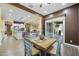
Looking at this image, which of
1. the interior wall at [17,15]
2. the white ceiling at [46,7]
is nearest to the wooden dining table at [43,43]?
the interior wall at [17,15]

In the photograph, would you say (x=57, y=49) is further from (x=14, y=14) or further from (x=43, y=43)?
(x=14, y=14)

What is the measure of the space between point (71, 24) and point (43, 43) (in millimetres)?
767

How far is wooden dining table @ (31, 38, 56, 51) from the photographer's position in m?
2.90

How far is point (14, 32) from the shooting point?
295 centimetres

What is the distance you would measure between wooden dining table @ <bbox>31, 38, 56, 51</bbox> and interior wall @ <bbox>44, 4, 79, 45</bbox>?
34cm

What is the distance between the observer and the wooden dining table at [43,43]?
2.90m

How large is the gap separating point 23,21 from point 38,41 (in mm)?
566

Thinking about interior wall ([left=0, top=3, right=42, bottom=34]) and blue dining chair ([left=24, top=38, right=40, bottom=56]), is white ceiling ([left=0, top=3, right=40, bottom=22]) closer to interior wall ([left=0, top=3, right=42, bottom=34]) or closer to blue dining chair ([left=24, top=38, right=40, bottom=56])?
interior wall ([left=0, top=3, right=42, bottom=34])

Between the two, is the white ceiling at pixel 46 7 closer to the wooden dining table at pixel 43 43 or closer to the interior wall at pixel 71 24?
the interior wall at pixel 71 24

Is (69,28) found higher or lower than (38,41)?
higher

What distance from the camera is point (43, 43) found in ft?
9.60

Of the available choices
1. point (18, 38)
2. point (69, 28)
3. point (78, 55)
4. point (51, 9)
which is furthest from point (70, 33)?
point (18, 38)

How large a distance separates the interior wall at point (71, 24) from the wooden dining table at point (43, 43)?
1.13 ft

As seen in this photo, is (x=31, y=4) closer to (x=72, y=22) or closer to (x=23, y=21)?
(x=23, y=21)
